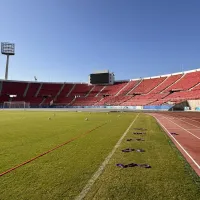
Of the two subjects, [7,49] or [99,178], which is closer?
[99,178]

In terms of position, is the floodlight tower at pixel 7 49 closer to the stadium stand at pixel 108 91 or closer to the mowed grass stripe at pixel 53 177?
the stadium stand at pixel 108 91

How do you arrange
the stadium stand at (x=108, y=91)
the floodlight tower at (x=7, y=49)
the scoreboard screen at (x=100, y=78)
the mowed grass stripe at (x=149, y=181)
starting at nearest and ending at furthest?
the mowed grass stripe at (x=149, y=181)
the stadium stand at (x=108, y=91)
the scoreboard screen at (x=100, y=78)
the floodlight tower at (x=7, y=49)

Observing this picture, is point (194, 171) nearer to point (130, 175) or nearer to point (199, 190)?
point (199, 190)

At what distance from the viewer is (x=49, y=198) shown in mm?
4238

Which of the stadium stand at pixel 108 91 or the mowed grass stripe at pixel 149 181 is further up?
the stadium stand at pixel 108 91

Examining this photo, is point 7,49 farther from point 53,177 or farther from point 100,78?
point 53,177

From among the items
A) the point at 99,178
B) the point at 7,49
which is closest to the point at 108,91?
the point at 7,49

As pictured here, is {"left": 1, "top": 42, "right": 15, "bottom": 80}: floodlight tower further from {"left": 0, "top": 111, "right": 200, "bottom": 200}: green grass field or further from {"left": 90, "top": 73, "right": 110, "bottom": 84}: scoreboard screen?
{"left": 0, "top": 111, "right": 200, "bottom": 200}: green grass field

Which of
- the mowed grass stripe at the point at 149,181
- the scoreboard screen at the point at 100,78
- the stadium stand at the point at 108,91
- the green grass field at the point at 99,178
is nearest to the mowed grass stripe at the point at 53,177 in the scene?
the green grass field at the point at 99,178

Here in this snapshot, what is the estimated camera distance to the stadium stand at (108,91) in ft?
246

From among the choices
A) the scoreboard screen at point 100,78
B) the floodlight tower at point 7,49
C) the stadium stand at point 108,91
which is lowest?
the stadium stand at point 108,91

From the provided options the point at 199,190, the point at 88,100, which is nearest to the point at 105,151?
the point at 199,190

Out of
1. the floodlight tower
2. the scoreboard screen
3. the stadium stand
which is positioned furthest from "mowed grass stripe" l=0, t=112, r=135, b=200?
the floodlight tower

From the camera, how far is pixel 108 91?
10044 cm
